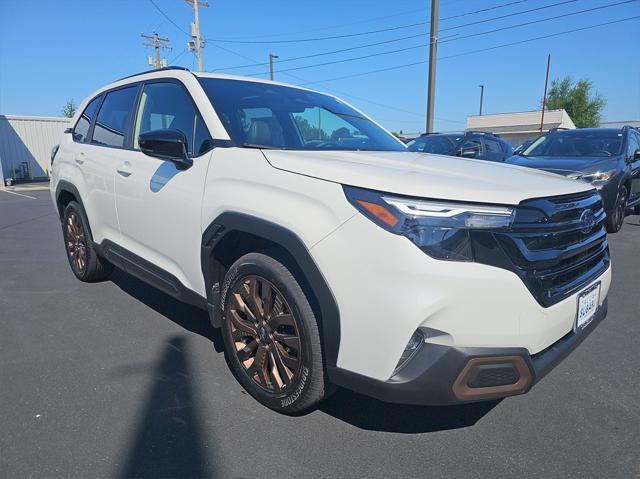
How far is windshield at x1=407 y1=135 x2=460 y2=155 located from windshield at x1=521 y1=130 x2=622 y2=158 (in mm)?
1866

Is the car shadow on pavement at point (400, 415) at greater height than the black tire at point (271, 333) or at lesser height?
lesser

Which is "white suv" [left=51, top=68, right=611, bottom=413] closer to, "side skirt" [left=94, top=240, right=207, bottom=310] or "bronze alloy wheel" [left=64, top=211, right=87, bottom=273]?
"side skirt" [left=94, top=240, right=207, bottom=310]

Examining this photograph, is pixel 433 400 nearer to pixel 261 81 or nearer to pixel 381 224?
pixel 381 224

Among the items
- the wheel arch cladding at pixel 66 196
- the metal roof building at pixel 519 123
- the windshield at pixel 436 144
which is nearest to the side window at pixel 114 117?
the wheel arch cladding at pixel 66 196

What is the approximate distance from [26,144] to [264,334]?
23078 mm

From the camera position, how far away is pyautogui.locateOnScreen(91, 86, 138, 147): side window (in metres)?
3.60

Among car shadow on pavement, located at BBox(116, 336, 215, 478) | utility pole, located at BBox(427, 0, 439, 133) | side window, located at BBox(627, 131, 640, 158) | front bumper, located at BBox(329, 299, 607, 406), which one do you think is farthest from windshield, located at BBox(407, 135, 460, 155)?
front bumper, located at BBox(329, 299, 607, 406)

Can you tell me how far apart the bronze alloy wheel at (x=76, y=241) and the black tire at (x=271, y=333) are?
2.58 metres

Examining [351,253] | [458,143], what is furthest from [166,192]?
[458,143]

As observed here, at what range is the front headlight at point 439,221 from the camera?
1767 millimetres

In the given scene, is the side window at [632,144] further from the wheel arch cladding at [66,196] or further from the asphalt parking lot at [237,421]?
the wheel arch cladding at [66,196]

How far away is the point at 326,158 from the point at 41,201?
45.9 feet

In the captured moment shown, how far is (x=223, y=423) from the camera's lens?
235cm

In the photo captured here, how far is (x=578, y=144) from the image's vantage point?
7.54 metres
